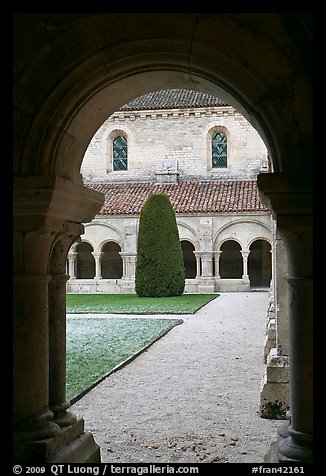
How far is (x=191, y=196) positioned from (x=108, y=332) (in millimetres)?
13568

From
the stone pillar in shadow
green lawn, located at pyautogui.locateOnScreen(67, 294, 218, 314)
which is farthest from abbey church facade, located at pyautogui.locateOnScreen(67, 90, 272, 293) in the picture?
the stone pillar in shadow

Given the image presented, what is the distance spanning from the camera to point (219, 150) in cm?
2617

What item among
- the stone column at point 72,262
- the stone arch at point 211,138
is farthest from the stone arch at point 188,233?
the stone column at point 72,262

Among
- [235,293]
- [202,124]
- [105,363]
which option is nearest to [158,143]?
[202,124]

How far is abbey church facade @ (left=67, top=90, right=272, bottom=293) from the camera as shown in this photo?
23.3 m

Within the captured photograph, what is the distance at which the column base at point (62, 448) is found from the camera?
3088 millimetres

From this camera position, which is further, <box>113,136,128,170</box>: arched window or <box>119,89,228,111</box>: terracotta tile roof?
<box>113,136,128,170</box>: arched window

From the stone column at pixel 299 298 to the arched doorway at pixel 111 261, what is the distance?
23707mm

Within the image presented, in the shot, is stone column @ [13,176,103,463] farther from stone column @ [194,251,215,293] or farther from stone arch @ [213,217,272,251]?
stone arch @ [213,217,272,251]

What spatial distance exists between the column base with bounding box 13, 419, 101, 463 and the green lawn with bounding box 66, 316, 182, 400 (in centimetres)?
241

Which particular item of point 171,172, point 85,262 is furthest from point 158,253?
point 85,262

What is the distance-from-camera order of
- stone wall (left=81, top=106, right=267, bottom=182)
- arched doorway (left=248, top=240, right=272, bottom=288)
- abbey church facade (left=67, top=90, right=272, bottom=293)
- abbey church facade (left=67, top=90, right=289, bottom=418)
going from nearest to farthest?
abbey church facade (left=67, top=90, right=289, bottom=418) → abbey church facade (left=67, top=90, right=272, bottom=293) → arched doorway (left=248, top=240, right=272, bottom=288) → stone wall (left=81, top=106, right=267, bottom=182)

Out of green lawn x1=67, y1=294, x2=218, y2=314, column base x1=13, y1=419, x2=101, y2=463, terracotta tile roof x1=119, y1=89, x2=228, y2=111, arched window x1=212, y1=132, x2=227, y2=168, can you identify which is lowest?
green lawn x1=67, y1=294, x2=218, y2=314

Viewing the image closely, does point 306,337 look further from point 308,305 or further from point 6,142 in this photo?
point 6,142
